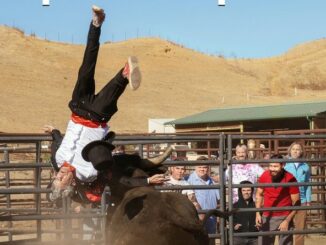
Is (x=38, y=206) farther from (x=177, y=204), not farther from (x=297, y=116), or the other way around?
(x=297, y=116)

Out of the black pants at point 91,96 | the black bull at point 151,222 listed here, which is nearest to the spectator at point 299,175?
the black pants at point 91,96

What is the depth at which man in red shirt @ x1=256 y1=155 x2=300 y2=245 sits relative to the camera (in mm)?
9133

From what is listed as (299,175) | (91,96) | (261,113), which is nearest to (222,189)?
(299,175)

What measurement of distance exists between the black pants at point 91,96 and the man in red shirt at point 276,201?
3514mm

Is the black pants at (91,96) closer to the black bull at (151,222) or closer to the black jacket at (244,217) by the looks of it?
the black bull at (151,222)

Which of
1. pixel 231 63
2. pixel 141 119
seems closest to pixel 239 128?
pixel 141 119

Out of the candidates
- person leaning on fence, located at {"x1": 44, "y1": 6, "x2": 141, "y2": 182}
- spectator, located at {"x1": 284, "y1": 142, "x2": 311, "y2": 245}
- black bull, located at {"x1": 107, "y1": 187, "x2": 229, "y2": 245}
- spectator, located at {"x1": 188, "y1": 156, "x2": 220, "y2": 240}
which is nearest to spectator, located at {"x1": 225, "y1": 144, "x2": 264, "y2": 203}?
spectator, located at {"x1": 188, "y1": 156, "x2": 220, "y2": 240}

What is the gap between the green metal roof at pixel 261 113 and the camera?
2898 centimetres

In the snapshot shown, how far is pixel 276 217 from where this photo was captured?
930 cm

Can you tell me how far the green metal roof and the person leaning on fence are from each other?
21.9m

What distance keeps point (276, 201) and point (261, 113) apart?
74.8 ft

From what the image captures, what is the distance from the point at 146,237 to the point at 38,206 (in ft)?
11.0

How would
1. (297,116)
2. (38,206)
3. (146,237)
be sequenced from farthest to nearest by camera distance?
(297,116)
(38,206)
(146,237)

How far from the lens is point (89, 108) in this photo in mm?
6039
